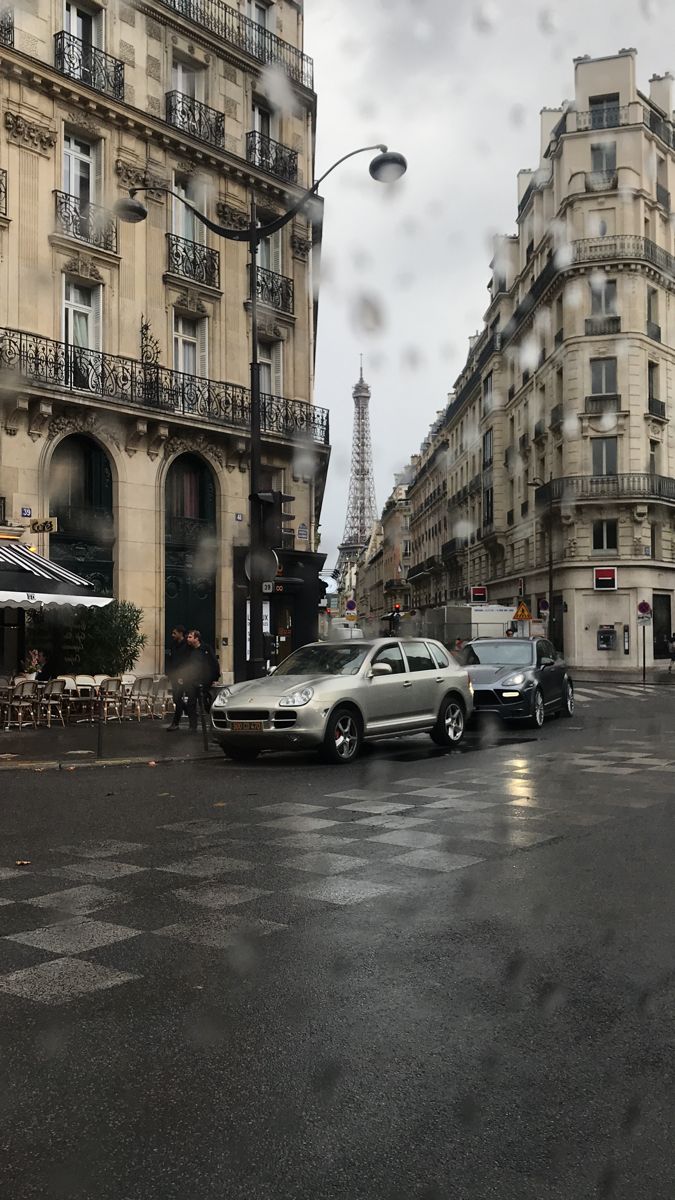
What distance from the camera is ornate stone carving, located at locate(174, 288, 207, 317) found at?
2561 cm

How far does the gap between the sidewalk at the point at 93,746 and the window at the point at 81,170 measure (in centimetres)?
1285

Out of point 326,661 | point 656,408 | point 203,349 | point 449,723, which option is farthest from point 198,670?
point 656,408

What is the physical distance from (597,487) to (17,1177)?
→ 46688 mm

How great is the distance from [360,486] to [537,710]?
145176mm

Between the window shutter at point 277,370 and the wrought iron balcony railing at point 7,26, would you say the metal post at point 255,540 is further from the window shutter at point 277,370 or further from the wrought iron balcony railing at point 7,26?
the window shutter at point 277,370

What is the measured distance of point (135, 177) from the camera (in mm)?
24562

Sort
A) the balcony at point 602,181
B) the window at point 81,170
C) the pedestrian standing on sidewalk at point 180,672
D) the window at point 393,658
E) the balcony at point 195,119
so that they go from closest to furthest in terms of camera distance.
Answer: the window at point 393,658
the pedestrian standing on sidewalk at point 180,672
the window at point 81,170
the balcony at point 195,119
the balcony at point 602,181

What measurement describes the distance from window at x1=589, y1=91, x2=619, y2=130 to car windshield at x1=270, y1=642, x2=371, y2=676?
42.2 metres

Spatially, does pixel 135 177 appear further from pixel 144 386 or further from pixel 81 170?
pixel 144 386

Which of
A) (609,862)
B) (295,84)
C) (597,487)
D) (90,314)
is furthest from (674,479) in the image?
(609,862)

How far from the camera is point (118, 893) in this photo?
19.7ft

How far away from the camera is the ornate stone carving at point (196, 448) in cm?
2509

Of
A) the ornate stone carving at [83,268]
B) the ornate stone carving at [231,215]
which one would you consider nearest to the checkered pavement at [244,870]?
the ornate stone carving at [83,268]

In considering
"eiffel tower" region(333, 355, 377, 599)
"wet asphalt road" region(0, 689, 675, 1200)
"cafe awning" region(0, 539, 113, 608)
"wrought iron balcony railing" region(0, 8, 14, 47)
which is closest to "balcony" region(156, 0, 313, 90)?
"wrought iron balcony railing" region(0, 8, 14, 47)
